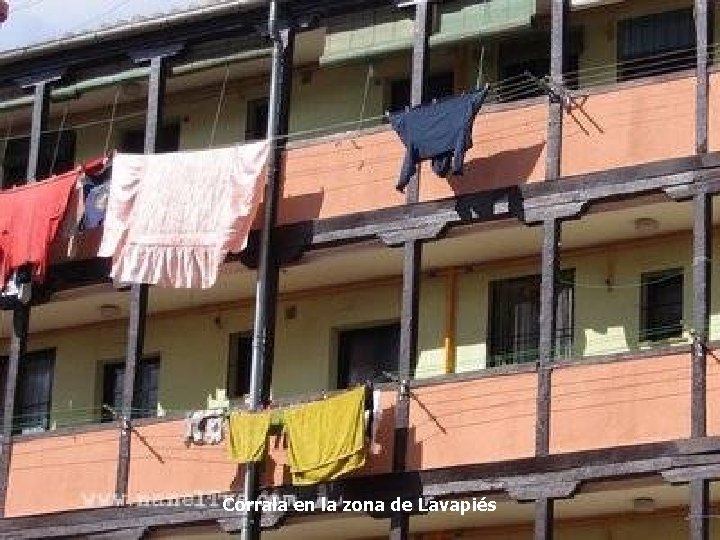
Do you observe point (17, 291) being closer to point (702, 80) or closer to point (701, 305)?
point (702, 80)

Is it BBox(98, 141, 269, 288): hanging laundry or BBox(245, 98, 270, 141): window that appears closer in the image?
BBox(98, 141, 269, 288): hanging laundry

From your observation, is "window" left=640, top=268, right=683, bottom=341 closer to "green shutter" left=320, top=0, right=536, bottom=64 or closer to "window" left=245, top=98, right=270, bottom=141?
"green shutter" left=320, top=0, right=536, bottom=64

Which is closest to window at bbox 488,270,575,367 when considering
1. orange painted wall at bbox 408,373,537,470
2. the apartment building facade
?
the apartment building facade

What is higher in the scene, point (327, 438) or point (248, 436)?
point (248, 436)

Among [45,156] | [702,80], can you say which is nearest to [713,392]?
[702,80]

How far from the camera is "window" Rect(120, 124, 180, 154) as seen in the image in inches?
1603

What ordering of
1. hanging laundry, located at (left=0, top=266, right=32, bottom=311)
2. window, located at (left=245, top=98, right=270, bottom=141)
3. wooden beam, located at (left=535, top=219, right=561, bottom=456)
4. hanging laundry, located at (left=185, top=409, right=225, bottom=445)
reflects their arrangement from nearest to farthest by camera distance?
wooden beam, located at (left=535, top=219, right=561, bottom=456)
hanging laundry, located at (left=185, top=409, right=225, bottom=445)
hanging laundry, located at (left=0, top=266, right=32, bottom=311)
window, located at (left=245, top=98, right=270, bottom=141)

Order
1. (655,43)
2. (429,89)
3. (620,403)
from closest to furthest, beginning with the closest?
1. (620,403)
2. (655,43)
3. (429,89)

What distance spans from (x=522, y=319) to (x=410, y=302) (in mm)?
2215

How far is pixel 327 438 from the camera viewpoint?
111 feet

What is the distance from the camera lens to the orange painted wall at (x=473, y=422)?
1293 inches

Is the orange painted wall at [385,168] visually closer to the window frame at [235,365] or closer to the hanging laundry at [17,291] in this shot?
the window frame at [235,365]

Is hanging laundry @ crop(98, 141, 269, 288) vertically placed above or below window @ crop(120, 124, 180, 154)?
below

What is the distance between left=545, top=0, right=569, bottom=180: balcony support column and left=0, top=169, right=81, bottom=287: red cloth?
25.9 feet
